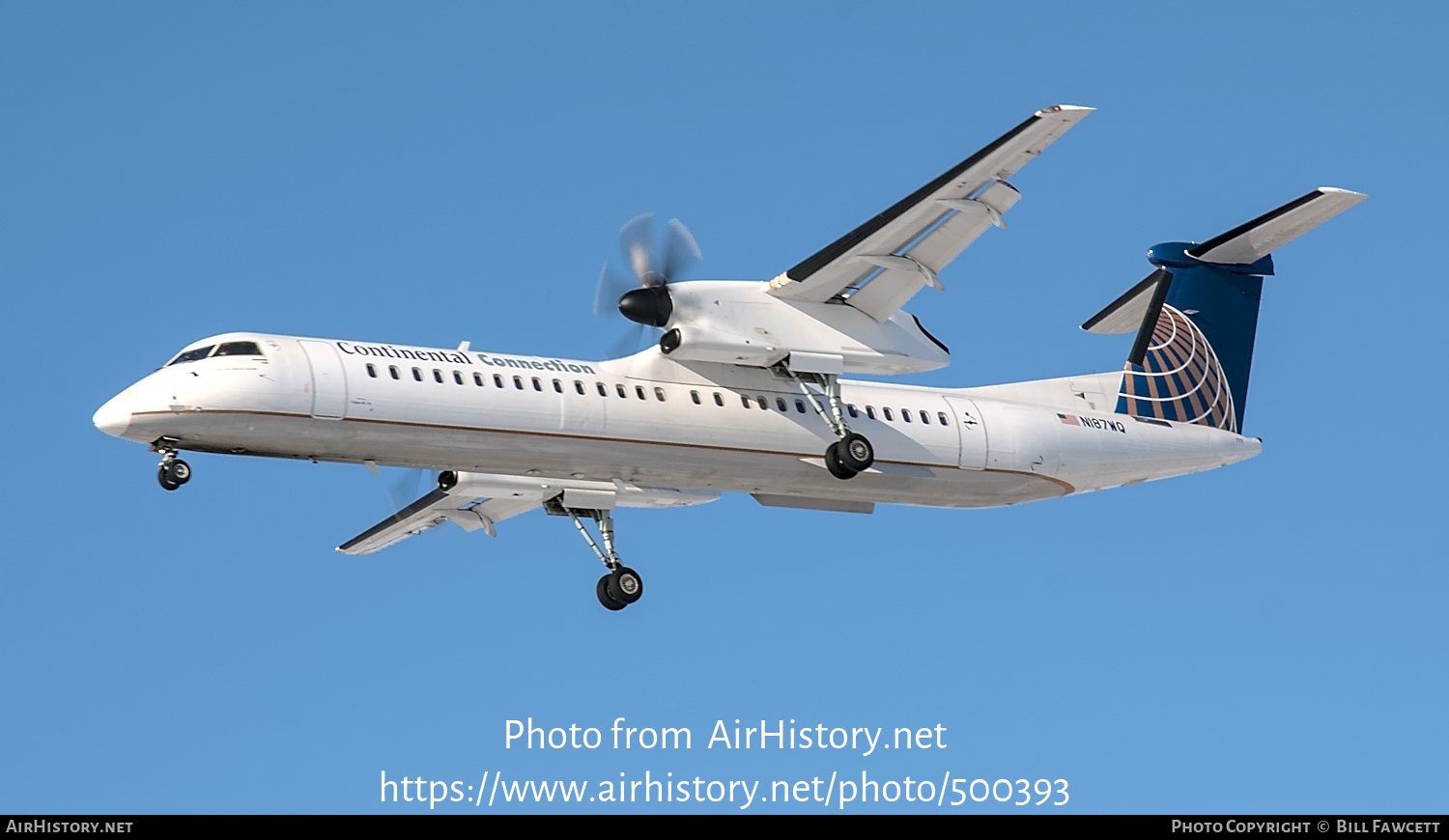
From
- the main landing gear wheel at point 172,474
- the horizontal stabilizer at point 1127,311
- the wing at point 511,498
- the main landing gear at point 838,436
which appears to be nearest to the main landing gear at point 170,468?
the main landing gear wheel at point 172,474

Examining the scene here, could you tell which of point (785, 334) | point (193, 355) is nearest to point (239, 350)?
point (193, 355)

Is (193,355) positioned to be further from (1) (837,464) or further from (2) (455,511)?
(1) (837,464)

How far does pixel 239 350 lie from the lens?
18594 mm

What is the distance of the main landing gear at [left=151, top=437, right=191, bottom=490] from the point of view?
1825 centimetres

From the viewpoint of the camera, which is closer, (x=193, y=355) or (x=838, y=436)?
(x=193, y=355)

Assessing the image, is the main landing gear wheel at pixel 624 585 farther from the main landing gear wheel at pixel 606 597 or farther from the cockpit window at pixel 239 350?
the cockpit window at pixel 239 350

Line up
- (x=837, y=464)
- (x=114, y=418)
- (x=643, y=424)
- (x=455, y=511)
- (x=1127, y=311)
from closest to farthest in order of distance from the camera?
(x=114, y=418) < (x=643, y=424) < (x=837, y=464) < (x=455, y=511) < (x=1127, y=311)

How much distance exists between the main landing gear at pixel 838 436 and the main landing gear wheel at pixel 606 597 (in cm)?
278

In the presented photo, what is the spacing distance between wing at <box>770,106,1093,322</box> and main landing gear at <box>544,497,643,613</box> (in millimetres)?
3352

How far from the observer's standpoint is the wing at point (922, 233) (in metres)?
19.2

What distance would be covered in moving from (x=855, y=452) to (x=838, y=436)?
314 mm
